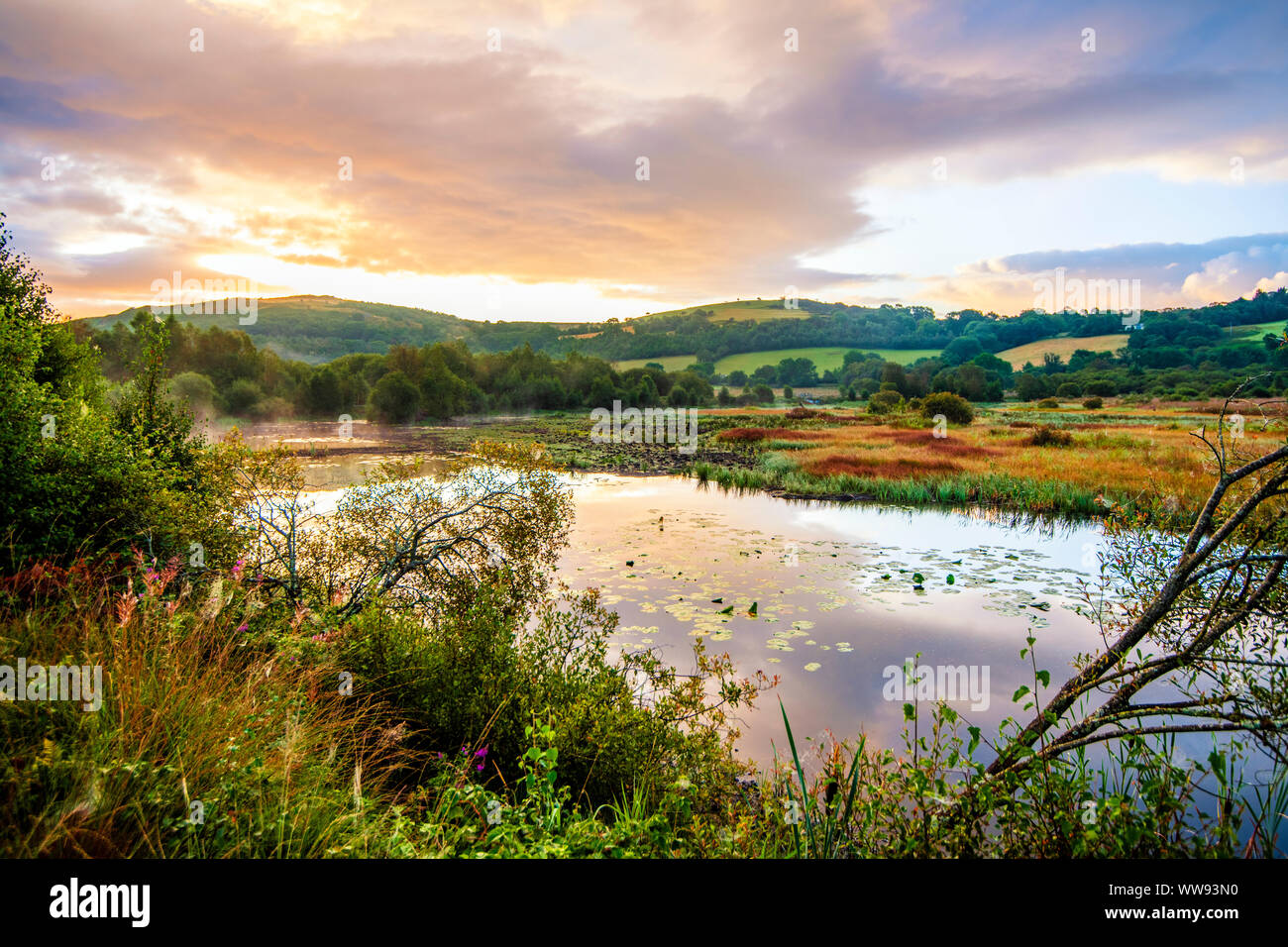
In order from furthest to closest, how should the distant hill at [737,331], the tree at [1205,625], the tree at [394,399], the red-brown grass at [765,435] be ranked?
1. the distant hill at [737,331]
2. the red-brown grass at [765,435]
3. the tree at [394,399]
4. the tree at [1205,625]

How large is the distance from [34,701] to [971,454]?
24.7 m

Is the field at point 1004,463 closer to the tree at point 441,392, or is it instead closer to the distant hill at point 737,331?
the distant hill at point 737,331

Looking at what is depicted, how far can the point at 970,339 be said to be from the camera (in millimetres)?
46312

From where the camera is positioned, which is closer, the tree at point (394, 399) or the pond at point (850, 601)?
the pond at point (850, 601)

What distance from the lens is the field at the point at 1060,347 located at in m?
39.1

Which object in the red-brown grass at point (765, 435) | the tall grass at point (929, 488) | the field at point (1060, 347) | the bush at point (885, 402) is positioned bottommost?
the tall grass at point (929, 488)

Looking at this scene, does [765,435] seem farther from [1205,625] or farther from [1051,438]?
[1205,625]

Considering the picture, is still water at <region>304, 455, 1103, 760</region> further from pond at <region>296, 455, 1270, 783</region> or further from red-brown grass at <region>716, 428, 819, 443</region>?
red-brown grass at <region>716, 428, 819, 443</region>

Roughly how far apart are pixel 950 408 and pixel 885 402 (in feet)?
27.9

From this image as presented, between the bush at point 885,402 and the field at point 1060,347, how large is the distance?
9.50 metres

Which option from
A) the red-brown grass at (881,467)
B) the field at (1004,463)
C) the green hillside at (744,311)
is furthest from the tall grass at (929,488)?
the green hillside at (744,311)

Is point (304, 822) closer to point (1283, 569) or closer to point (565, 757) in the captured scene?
point (565, 757)

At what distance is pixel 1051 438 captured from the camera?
77.4 ft
